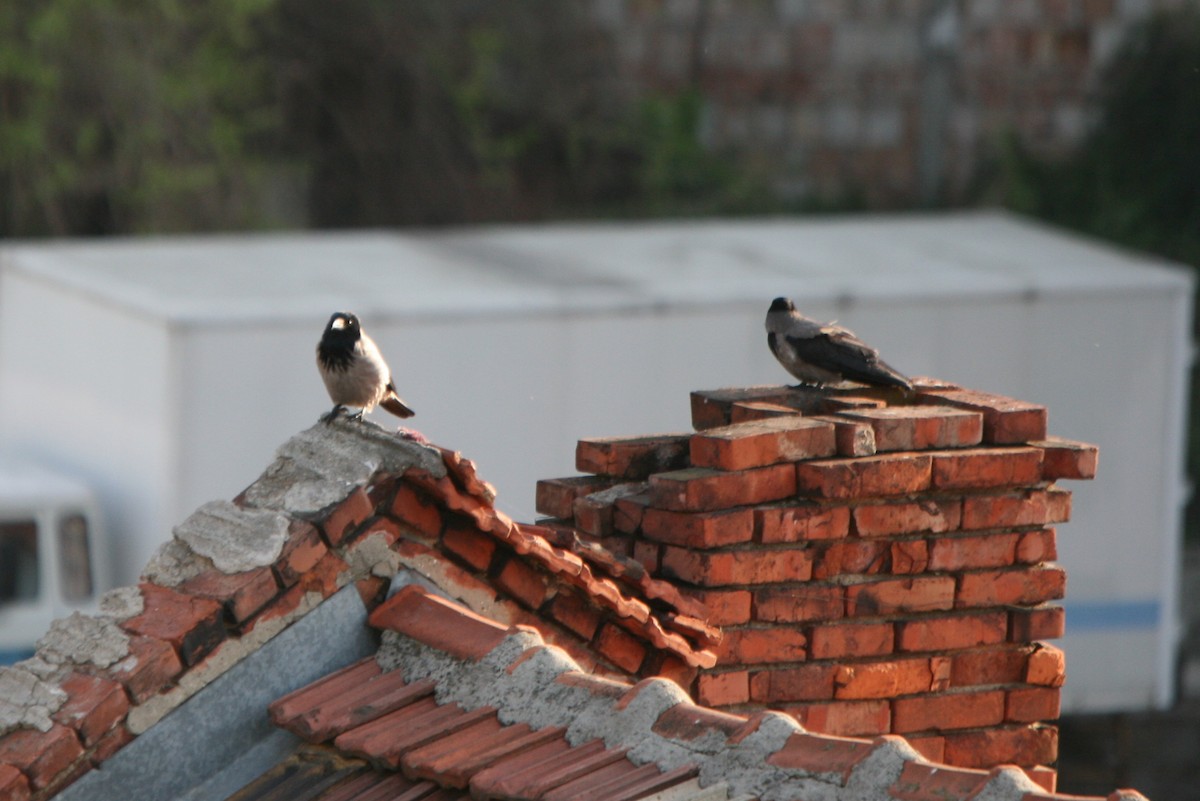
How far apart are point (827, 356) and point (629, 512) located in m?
0.91

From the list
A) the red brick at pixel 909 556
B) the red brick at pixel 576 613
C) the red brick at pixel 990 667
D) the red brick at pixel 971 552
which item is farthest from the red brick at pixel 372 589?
the red brick at pixel 990 667

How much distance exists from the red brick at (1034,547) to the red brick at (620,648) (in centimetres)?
109

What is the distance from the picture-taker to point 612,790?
9.53ft

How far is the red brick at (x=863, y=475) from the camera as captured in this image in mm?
4125

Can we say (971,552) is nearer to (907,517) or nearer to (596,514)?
(907,517)

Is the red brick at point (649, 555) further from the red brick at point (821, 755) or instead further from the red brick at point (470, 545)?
the red brick at point (821, 755)

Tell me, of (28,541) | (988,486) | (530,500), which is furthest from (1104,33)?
(988,486)

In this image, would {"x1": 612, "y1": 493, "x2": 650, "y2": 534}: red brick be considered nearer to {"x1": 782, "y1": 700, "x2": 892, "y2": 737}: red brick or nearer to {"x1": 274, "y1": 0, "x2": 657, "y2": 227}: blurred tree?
{"x1": 782, "y1": 700, "x2": 892, "y2": 737}: red brick

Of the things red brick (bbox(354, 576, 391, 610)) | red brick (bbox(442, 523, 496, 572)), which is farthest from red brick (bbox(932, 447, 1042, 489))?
red brick (bbox(354, 576, 391, 610))

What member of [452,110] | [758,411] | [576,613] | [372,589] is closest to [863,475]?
[758,411]

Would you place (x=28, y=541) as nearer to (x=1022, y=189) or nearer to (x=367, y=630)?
(x=367, y=630)

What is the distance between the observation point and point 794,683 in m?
4.23

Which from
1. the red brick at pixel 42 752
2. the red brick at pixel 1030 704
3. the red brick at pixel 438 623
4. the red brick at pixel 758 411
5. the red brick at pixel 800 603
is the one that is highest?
the red brick at pixel 758 411

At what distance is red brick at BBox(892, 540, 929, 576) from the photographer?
4281mm
